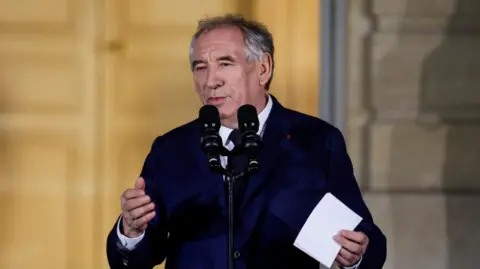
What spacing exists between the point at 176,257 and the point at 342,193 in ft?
1.59

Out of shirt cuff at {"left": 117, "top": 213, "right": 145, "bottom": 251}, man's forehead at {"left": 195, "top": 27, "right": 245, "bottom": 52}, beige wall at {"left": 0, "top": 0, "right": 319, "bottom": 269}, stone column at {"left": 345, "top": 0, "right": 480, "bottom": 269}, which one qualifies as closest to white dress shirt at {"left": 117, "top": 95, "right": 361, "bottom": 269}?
shirt cuff at {"left": 117, "top": 213, "right": 145, "bottom": 251}

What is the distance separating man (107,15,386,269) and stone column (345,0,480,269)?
808 millimetres

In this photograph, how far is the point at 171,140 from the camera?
2.39 meters

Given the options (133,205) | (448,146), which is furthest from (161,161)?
(448,146)

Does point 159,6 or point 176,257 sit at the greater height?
point 159,6

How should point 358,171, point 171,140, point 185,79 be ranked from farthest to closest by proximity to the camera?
point 185,79
point 358,171
point 171,140

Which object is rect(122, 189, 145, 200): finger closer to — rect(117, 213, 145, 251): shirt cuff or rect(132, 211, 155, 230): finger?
rect(132, 211, 155, 230): finger

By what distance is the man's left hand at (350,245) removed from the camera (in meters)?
1.95

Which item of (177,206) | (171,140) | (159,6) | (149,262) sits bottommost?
(149,262)

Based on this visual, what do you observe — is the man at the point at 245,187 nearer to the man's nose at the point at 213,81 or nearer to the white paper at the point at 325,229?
the man's nose at the point at 213,81

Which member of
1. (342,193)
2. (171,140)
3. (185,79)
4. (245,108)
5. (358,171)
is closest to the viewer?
(245,108)

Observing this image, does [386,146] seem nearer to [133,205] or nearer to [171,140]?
[171,140]

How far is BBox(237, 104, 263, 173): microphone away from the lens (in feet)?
5.73

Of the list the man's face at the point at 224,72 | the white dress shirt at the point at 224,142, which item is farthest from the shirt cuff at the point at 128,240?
the man's face at the point at 224,72
